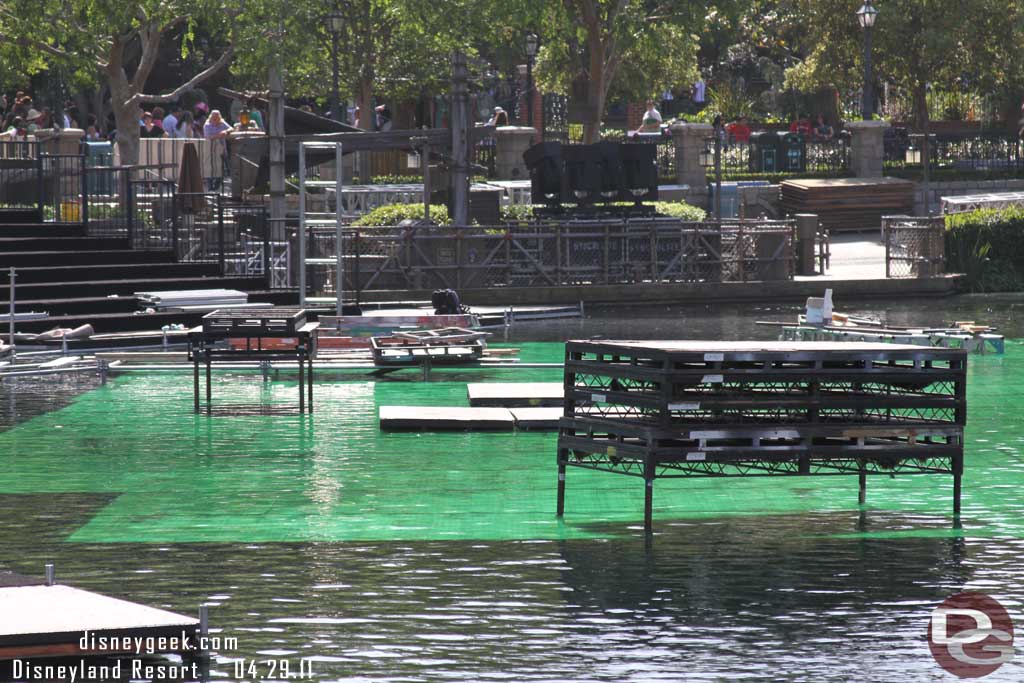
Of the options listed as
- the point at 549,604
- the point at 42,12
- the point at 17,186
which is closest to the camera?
the point at 549,604

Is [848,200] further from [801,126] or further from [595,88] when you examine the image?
[801,126]

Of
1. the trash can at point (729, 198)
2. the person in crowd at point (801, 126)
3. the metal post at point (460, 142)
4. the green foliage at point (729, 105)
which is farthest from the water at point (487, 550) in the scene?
the green foliage at point (729, 105)

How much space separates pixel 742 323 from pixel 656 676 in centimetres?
2206

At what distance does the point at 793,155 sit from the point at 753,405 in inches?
1654

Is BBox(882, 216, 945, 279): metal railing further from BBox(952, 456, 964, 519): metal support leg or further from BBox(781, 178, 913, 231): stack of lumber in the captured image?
BBox(952, 456, 964, 519): metal support leg

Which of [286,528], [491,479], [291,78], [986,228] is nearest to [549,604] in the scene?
[286,528]

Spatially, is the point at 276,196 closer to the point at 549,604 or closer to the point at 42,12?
the point at 42,12

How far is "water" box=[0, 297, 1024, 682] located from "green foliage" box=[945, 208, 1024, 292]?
18807mm

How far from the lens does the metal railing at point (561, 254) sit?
34.4 metres

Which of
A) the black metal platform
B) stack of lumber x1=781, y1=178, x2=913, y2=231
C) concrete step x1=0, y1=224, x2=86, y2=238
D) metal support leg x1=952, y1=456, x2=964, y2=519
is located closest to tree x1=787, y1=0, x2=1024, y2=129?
stack of lumber x1=781, y1=178, x2=913, y2=231

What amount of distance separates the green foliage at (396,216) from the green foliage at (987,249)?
35.0ft

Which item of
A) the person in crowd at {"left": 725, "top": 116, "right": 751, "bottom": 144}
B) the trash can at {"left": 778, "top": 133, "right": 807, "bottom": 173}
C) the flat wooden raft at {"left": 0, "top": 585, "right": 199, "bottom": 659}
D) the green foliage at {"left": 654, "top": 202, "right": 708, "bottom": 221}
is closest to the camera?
the flat wooden raft at {"left": 0, "top": 585, "right": 199, "bottom": 659}

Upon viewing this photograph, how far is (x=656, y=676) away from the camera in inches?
367

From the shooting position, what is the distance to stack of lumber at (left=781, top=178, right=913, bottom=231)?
47.4 meters
